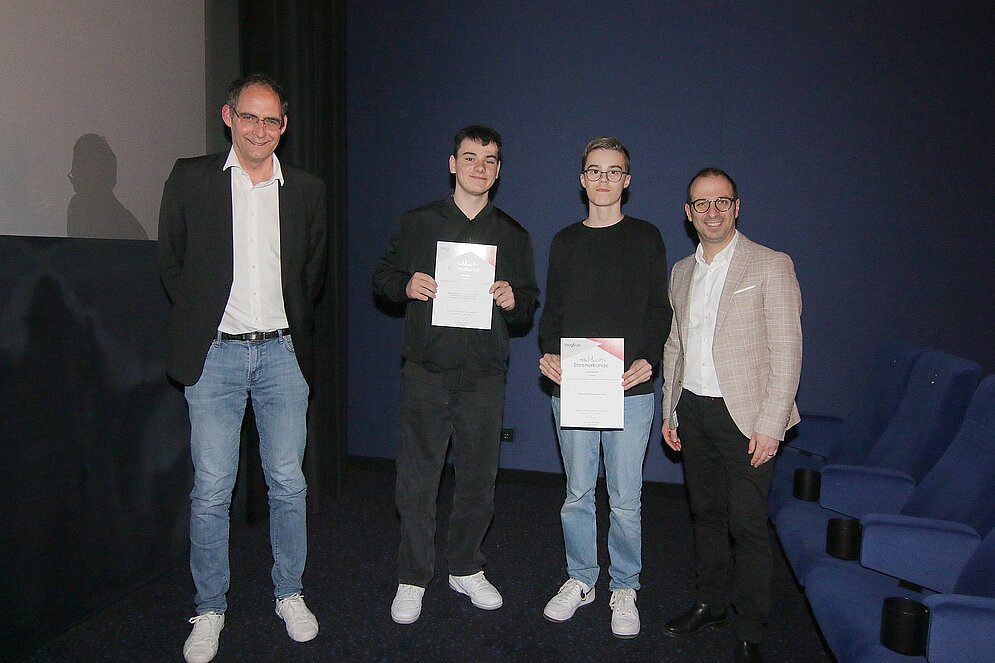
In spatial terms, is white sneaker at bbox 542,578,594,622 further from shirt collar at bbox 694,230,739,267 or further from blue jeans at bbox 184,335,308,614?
shirt collar at bbox 694,230,739,267

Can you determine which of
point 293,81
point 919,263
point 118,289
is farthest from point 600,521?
point 293,81

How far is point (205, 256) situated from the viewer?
Result: 7.33 ft

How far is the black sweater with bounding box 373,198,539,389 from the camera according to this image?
2.49 m

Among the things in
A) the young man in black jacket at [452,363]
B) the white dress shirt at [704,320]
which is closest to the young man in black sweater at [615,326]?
the white dress shirt at [704,320]

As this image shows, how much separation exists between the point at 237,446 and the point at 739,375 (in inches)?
70.2

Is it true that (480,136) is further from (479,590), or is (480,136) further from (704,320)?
(479,590)

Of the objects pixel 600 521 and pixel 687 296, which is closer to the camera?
pixel 687 296

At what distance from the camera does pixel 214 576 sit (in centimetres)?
237

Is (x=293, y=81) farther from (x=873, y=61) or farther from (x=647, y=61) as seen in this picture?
(x=873, y=61)

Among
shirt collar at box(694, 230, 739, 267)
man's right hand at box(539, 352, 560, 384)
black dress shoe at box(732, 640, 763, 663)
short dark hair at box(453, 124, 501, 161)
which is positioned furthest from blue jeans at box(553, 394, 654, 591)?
short dark hair at box(453, 124, 501, 161)

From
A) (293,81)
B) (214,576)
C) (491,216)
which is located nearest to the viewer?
(214,576)

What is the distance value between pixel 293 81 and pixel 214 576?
2.66 m

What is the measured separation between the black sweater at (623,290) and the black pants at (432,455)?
41cm

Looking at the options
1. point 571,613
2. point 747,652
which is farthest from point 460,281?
point 747,652
